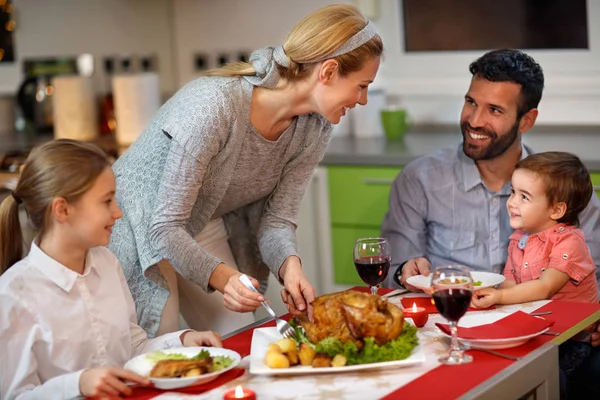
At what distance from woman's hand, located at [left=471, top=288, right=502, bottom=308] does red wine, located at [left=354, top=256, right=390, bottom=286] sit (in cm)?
21

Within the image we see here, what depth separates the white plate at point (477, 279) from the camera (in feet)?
7.11

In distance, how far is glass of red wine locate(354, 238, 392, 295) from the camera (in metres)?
2.07

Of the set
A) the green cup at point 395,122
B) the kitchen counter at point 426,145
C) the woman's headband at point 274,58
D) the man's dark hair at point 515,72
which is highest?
the woman's headband at point 274,58

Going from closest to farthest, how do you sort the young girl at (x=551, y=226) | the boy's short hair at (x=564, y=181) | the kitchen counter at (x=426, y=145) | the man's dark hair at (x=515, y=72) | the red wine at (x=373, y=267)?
the red wine at (x=373, y=267), the young girl at (x=551, y=226), the boy's short hair at (x=564, y=181), the man's dark hair at (x=515, y=72), the kitchen counter at (x=426, y=145)

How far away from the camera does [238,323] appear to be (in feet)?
8.48

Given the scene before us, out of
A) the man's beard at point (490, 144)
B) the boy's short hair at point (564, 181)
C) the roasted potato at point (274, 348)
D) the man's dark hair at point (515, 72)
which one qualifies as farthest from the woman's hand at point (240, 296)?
the man's dark hair at point (515, 72)

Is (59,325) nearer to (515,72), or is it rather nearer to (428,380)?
(428,380)

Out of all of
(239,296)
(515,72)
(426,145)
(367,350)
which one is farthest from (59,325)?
(426,145)

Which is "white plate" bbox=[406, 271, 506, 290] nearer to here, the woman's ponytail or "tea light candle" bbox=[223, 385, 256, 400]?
"tea light candle" bbox=[223, 385, 256, 400]

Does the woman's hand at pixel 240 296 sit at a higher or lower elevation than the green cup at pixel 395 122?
lower

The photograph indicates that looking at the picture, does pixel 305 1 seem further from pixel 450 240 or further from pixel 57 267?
pixel 57 267

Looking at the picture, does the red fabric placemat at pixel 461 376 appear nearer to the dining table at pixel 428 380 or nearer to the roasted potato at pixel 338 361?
the dining table at pixel 428 380

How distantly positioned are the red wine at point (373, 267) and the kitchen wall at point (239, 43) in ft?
6.54

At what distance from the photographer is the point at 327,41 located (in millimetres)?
2223
